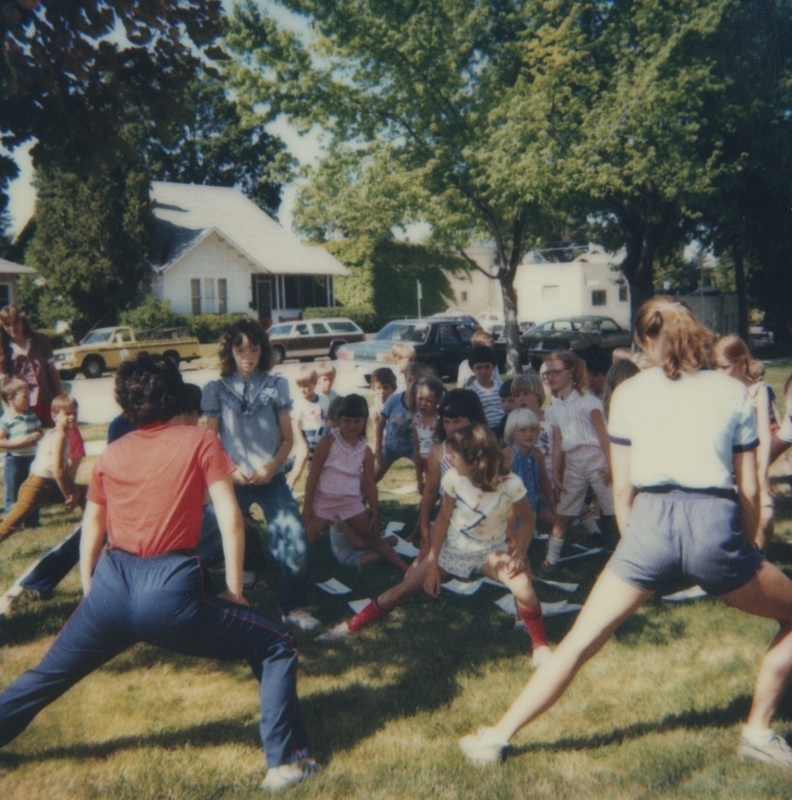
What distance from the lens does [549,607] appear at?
208 inches

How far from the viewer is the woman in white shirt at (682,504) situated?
10.3 ft

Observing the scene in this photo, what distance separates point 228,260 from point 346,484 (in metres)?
36.6

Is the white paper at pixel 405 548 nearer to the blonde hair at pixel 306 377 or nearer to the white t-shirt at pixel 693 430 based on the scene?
the blonde hair at pixel 306 377

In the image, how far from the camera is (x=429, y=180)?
71.3 feet

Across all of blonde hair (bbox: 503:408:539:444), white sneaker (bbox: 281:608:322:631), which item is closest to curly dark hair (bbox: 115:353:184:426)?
white sneaker (bbox: 281:608:322:631)

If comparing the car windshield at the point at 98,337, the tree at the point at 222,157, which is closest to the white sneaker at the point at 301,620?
the car windshield at the point at 98,337

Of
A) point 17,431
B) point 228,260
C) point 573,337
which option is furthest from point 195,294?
point 17,431

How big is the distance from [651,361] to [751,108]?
23163 millimetres

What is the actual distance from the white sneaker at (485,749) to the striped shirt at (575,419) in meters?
3.05

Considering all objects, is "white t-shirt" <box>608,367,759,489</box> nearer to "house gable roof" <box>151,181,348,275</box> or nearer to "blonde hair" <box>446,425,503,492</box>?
"blonde hair" <box>446,425,503,492</box>

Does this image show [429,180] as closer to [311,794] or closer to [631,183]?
[631,183]

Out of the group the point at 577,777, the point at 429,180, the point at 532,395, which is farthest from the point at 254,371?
the point at 429,180

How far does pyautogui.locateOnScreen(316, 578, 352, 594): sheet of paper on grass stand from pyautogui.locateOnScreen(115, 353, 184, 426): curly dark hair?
2593 mm

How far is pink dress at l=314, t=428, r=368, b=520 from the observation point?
235 inches
